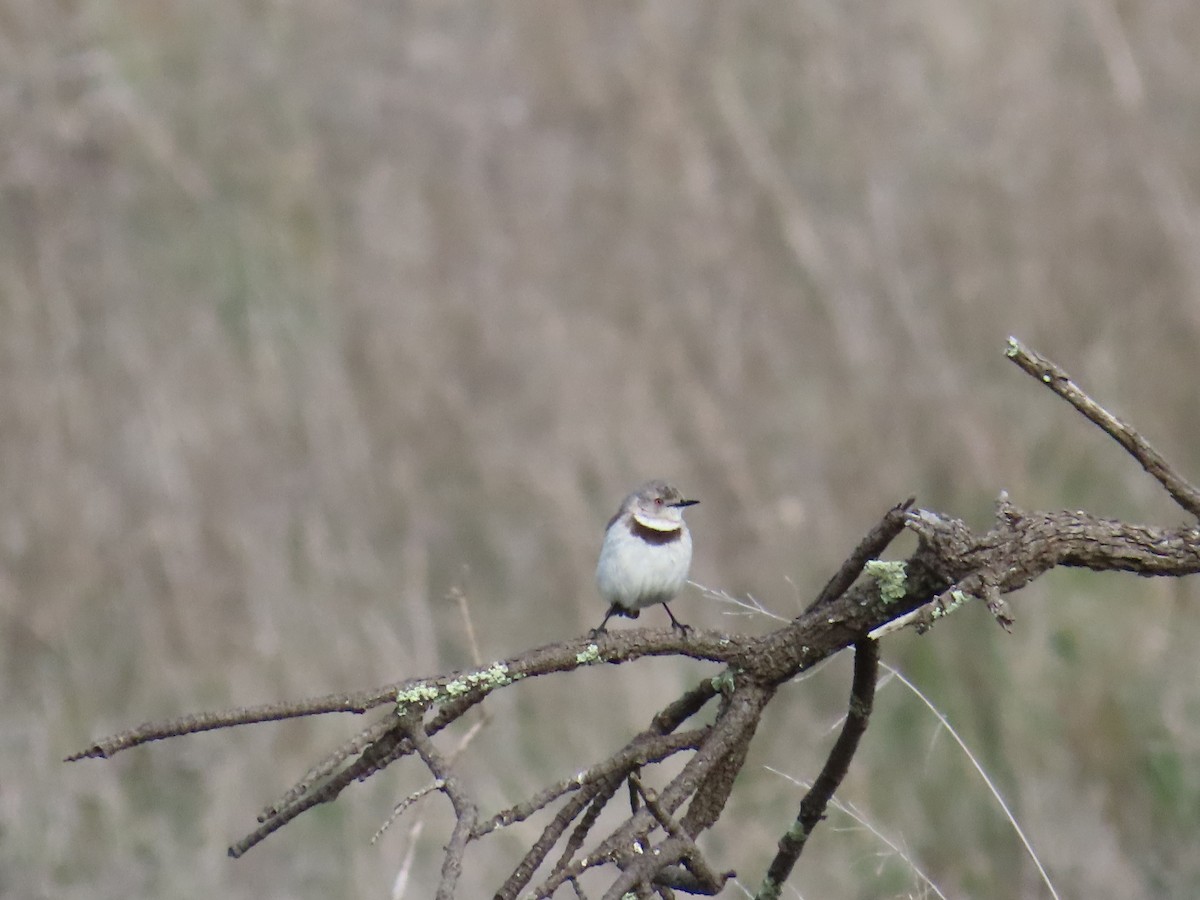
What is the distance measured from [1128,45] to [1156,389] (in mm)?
2361

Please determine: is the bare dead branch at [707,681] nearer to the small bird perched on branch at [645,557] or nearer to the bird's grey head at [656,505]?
the small bird perched on branch at [645,557]

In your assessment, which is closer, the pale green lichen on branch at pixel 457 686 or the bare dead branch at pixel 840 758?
the pale green lichen on branch at pixel 457 686

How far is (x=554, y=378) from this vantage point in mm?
7848

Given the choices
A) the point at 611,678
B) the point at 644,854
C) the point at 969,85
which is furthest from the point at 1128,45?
the point at 644,854

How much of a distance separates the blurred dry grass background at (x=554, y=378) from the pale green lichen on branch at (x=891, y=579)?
134 inches

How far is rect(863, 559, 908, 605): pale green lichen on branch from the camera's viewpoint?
2.26m

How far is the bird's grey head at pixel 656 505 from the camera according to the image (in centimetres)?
441

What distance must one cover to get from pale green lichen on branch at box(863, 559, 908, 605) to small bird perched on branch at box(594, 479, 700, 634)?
5.94 ft

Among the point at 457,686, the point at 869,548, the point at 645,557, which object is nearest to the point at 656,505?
the point at 645,557

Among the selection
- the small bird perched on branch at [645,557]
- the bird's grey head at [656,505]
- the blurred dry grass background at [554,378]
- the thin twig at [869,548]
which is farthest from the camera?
the blurred dry grass background at [554,378]

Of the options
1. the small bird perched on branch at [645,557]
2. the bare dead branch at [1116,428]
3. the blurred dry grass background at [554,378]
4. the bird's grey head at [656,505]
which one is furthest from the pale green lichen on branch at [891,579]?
the blurred dry grass background at [554,378]

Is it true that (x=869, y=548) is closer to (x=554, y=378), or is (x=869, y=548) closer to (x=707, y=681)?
(x=707, y=681)

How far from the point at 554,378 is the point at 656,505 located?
3.39 metres

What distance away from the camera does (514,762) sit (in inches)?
251
